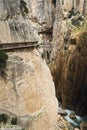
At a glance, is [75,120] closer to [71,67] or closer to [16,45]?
[71,67]

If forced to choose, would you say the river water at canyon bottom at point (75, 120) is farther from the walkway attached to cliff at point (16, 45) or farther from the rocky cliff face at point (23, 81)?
the walkway attached to cliff at point (16, 45)

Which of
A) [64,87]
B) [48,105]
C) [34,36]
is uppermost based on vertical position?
Answer: [34,36]

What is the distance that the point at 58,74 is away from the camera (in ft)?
129

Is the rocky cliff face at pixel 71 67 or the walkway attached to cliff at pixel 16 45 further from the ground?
the walkway attached to cliff at pixel 16 45

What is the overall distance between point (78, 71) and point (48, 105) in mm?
17413

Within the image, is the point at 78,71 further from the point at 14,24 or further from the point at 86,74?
the point at 14,24

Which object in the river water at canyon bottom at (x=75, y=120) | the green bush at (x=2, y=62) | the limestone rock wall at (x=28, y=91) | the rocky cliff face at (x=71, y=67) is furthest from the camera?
the rocky cliff face at (x=71, y=67)

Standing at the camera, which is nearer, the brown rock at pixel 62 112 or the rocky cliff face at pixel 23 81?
the rocky cliff face at pixel 23 81

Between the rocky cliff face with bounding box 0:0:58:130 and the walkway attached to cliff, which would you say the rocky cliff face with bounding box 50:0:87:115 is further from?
the walkway attached to cliff

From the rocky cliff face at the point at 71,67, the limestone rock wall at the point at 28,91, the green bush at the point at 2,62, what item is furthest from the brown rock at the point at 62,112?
the green bush at the point at 2,62

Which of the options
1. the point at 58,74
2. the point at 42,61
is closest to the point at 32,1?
the point at 58,74

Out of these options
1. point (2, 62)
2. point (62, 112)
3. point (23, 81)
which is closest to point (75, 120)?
point (62, 112)

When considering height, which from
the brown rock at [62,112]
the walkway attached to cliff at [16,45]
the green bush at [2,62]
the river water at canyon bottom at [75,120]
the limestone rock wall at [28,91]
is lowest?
the river water at canyon bottom at [75,120]

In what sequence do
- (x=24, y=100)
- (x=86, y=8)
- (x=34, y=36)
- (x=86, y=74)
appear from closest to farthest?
1. (x=24, y=100)
2. (x=34, y=36)
3. (x=86, y=74)
4. (x=86, y=8)
